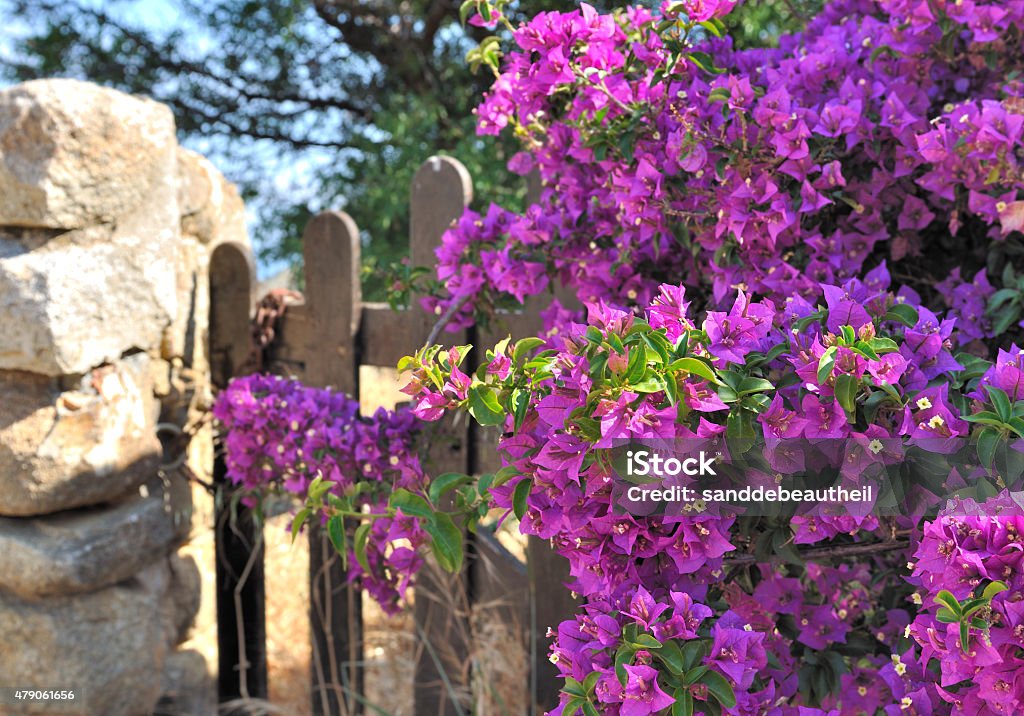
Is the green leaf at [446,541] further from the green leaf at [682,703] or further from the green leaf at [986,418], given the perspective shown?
the green leaf at [986,418]

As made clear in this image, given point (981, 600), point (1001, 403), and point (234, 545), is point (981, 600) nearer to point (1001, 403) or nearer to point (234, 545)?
point (1001, 403)

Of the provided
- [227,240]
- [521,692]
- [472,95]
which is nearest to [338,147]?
[472,95]

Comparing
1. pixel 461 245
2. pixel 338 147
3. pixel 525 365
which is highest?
pixel 338 147

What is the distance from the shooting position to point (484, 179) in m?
3.52

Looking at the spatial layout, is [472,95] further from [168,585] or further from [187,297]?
[168,585]

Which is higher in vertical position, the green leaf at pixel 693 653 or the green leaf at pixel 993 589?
the green leaf at pixel 993 589

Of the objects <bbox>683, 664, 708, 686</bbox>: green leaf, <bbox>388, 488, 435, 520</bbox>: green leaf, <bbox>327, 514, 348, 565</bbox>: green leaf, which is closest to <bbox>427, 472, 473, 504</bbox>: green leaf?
<bbox>388, 488, 435, 520</bbox>: green leaf

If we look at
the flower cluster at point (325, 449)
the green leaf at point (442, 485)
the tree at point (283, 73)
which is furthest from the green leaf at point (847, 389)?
the tree at point (283, 73)

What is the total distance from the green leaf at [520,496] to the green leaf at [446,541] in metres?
0.15

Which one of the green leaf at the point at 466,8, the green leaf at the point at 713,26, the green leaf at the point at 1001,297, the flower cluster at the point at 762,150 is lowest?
the green leaf at the point at 1001,297

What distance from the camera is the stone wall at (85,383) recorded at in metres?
1.77

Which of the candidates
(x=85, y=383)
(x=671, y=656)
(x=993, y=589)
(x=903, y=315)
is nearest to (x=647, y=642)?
(x=671, y=656)

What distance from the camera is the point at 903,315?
1022 mm

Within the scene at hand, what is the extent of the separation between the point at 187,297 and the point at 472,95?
98.1 inches
